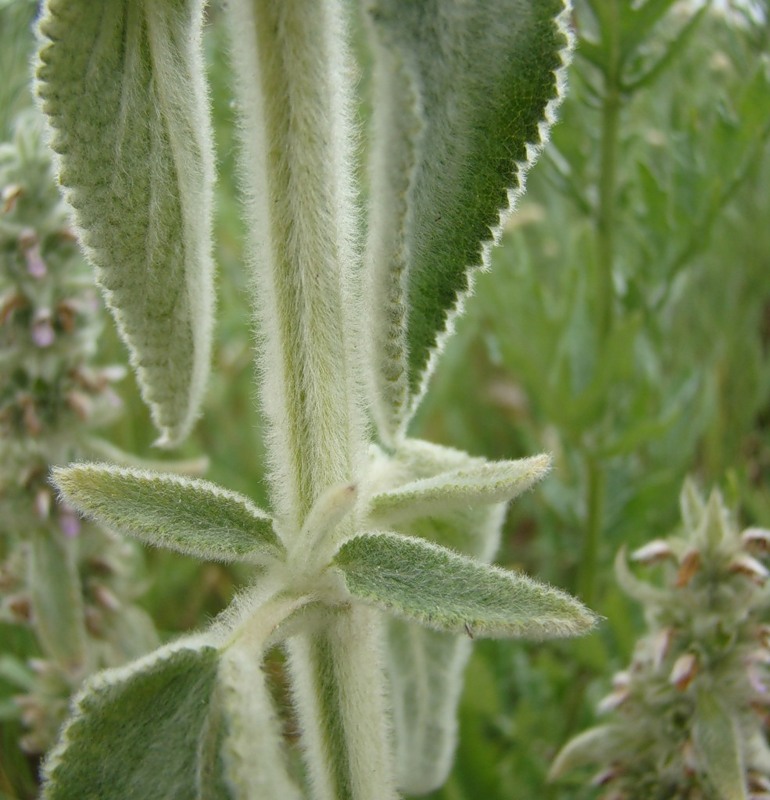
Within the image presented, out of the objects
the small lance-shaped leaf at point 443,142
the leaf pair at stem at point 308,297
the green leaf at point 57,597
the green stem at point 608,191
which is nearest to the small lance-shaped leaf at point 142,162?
the leaf pair at stem at point 308,297

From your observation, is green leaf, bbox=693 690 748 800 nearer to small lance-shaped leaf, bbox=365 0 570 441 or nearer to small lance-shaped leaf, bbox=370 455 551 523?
small lance-shaped leaf, bbox=370 455 551 523

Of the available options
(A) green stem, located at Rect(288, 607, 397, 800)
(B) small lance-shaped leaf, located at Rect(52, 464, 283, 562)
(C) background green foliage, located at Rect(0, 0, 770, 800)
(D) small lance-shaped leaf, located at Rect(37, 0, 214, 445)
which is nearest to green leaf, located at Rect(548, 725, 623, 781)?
(C) background green foliage, located at Rect(0, 0, 770, 800)

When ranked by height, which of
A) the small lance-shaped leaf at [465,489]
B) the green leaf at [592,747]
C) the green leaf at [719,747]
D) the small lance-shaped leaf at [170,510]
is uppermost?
the small lance-shaped leaf at [465,489]

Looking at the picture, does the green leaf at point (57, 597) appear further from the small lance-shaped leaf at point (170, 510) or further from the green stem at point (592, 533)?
the green stem at point (592, 533)

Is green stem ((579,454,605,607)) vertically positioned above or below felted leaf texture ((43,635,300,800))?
below

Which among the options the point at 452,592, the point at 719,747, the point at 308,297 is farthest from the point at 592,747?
the point at 308,297

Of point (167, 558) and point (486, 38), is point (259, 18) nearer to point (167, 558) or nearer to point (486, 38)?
point (486, 38)

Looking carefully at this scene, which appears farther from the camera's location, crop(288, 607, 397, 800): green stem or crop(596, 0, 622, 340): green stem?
crop(596, 0, 622, 340): green stem
